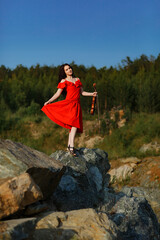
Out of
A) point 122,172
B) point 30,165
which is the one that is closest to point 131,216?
point 30,165

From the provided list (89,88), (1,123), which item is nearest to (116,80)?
(89,88)

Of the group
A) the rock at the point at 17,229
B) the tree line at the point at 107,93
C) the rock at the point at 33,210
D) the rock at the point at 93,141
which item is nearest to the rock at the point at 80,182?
the rock at the point at 33,210

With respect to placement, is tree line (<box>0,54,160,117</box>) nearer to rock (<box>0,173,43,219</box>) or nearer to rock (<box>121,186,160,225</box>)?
rock (<box>121,186,160,225</box>)

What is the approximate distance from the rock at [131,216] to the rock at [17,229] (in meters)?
2.01

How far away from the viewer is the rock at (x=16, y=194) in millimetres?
2727

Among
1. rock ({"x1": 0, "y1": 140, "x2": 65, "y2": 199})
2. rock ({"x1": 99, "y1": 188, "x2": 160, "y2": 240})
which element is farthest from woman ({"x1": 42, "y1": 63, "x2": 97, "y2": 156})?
rock ({"x1": 0, "y1": 140, "x2": 65, "y2": 199})

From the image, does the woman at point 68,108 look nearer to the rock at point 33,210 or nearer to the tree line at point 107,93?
the rock at point 33,210

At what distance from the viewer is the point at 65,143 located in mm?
13648

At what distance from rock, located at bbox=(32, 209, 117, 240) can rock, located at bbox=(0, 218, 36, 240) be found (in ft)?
0.48

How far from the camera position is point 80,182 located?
4.66 meters

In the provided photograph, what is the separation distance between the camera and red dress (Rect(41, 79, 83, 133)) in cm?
520

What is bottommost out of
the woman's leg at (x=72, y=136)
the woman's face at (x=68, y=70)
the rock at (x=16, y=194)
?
the rock at (x=16, y=194)

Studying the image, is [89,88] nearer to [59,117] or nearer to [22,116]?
[22,116]

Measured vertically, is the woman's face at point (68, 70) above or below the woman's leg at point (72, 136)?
above
